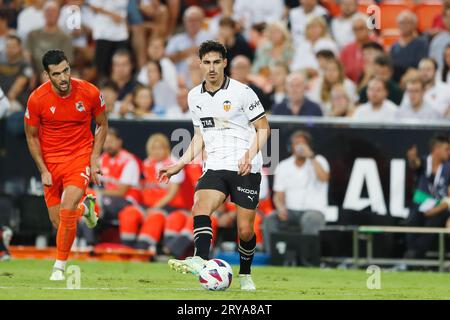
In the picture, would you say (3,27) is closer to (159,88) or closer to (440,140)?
(159,88)

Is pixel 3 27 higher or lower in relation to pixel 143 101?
higher

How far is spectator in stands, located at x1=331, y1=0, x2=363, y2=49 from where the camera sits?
22172 mm

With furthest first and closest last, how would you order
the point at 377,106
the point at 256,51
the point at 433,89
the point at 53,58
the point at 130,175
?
the point at 256,51 < the point at 433,89 < the point at 377,106 < the point at 130,175 < the point at 53,58

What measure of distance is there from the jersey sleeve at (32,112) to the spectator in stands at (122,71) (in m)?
7.79

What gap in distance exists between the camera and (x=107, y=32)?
73.9 ft

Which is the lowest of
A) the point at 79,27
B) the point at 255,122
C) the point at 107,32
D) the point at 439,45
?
the point at 255,122

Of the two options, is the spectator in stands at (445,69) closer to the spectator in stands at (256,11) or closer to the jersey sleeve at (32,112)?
the spectator in stands at (256,11)

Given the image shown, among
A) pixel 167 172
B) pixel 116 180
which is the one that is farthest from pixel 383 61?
pixel 167 172

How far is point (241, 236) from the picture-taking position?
12633mm

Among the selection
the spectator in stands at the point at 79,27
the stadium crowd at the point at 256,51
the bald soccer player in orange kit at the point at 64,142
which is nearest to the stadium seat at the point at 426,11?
the stadium crowd at the point at 256,51

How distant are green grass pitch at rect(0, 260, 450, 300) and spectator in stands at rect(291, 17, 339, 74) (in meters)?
5.06

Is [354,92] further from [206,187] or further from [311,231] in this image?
[206,187]

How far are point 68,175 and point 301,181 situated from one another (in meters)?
6.15

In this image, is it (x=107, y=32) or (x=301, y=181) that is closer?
(x=301, y=181)
